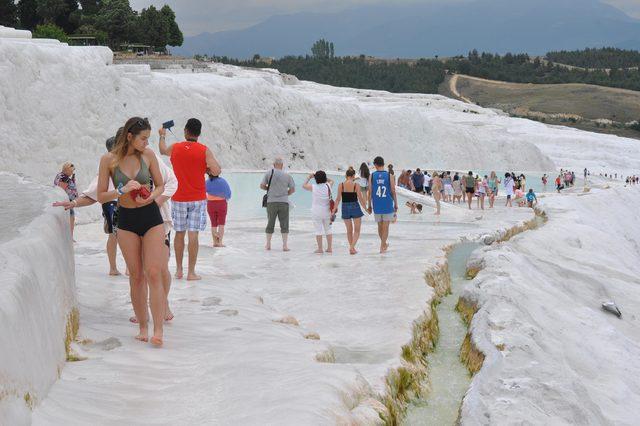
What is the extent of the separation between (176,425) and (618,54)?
18789 centimetres

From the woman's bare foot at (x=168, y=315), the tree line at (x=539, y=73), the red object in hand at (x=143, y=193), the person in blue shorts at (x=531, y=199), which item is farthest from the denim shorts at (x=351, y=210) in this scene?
the tree line at (x=539, y=73)

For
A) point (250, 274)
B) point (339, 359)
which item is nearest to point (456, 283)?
point (250, 274)

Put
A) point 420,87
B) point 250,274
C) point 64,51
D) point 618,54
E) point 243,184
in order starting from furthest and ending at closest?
point 618,54 → point 420,87 → point 64,51 → point 243,184 → point 250,274

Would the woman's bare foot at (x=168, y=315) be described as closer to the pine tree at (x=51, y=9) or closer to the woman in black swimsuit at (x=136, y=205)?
the woman in black swimsuit at (x=136, y=205)

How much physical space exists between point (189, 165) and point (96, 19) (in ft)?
213

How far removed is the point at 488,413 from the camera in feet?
19.5

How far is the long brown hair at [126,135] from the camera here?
18.0 ft

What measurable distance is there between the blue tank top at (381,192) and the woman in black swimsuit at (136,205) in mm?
6745

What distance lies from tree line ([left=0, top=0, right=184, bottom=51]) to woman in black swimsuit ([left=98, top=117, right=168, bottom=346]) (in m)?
63.3

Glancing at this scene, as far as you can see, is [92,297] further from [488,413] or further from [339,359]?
[488,413]

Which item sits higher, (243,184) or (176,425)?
(176,425)

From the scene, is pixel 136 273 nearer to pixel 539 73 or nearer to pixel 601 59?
pixel 539 73

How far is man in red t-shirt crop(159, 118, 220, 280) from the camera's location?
8.03 m

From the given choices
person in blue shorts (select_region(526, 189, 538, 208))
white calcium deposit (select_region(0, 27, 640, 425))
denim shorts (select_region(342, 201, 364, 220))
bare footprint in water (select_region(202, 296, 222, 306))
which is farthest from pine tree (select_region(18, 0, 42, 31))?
bare footprint in water (select_region(202, 296, 222, 306))
